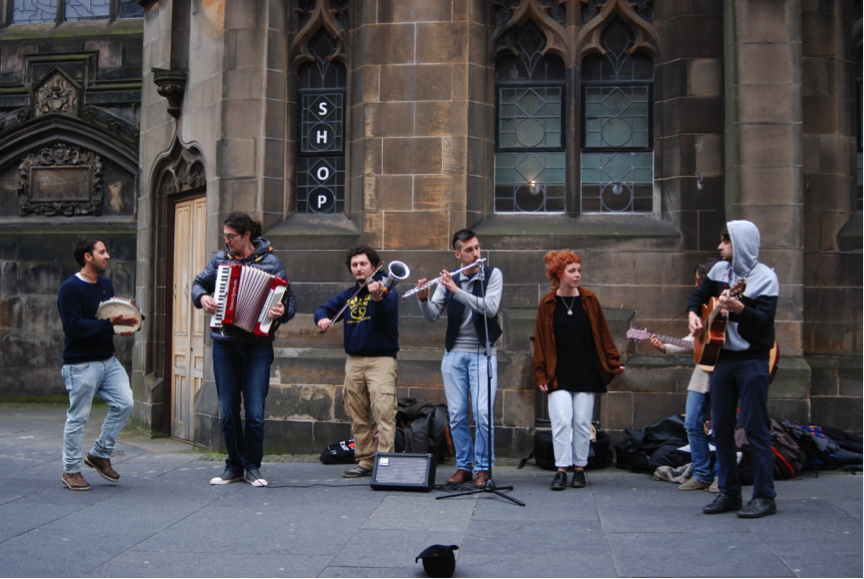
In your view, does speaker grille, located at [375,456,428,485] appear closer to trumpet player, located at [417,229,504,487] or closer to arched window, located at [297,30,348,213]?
trumpet player, located at [417,229,504,487]

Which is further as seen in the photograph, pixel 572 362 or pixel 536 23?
pixel 536 23

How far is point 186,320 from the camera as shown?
34.0ft

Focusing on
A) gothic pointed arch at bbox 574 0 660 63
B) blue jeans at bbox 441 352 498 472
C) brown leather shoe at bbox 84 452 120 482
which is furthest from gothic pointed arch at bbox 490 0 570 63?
brown leather shoe at bbox 84 452 120 482

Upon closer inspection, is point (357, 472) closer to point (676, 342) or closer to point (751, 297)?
point (676, 342)

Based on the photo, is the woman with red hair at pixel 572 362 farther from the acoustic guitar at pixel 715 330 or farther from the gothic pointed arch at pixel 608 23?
the gothic pointed arch at pixel 608 23

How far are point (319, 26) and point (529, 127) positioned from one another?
8.14 feet

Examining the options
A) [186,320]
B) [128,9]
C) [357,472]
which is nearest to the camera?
[357,472]

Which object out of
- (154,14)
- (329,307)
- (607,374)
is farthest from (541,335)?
(154,14)

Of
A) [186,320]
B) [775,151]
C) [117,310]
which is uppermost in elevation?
[775,151]

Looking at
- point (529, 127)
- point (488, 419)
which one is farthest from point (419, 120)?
point (488, 419)

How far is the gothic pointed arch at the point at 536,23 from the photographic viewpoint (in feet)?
30.0

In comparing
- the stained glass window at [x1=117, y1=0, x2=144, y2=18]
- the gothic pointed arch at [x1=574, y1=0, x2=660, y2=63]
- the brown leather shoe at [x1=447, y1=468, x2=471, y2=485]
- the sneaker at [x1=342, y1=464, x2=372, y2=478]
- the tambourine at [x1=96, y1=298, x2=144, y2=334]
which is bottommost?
the sneaker at [x1=342, y1=464, x2=372, y2=478]

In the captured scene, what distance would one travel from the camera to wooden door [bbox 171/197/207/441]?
10.1 m

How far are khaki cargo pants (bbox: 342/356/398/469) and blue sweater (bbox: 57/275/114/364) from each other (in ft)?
6.65
